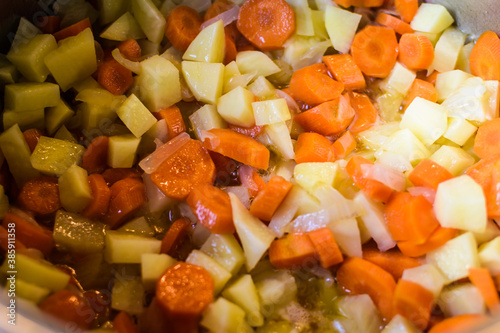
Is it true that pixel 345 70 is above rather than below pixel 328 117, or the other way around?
above

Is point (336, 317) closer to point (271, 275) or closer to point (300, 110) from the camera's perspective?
point (271, 275)

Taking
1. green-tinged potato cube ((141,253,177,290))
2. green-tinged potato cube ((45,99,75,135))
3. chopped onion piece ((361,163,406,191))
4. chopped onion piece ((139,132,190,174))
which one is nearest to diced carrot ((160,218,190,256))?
green-tinged potato cube ((141,253,177,290))

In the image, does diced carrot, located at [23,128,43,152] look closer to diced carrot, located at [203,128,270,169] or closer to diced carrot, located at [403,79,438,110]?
diced carrot, located at [203,128,270,169]

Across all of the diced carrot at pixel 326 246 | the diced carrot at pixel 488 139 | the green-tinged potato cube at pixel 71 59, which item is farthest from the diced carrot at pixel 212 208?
the diced carrot at pixel 488 139

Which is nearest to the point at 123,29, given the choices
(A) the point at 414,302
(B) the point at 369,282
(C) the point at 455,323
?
(B) the point at 369,282

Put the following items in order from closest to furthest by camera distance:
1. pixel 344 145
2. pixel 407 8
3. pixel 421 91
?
1. pixel 344 145
2. pixel 421 91
3. pixel 407 8

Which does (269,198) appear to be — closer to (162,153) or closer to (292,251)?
(292,251)

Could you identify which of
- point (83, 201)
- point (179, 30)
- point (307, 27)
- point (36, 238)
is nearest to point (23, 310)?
point (36, 238)
